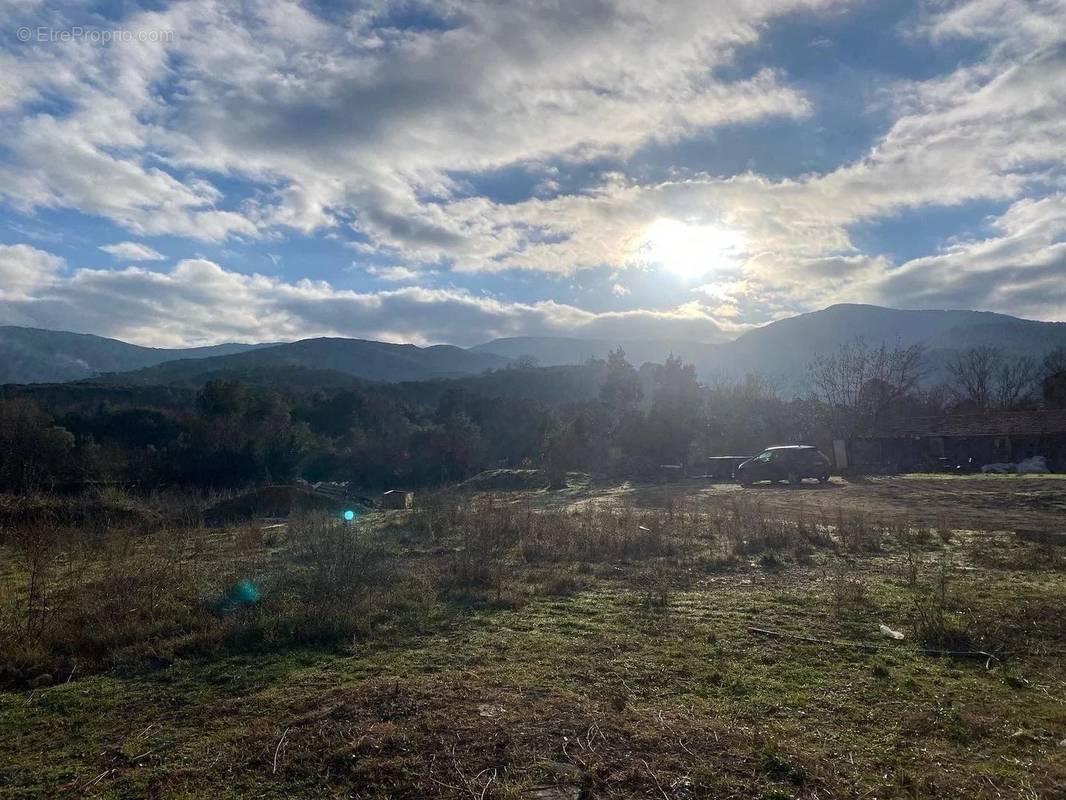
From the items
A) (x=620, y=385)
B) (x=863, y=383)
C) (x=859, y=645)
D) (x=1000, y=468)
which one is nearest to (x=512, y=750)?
(x=859, y=645)

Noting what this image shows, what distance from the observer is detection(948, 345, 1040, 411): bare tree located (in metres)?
62.6

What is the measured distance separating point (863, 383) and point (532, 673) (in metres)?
46.1

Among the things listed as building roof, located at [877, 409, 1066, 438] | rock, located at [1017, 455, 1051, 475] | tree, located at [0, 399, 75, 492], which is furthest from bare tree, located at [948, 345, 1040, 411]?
tree, located at [0, 399, 75, 492]

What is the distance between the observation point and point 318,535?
1102cm

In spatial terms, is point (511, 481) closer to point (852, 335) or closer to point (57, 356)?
point (852, 335)

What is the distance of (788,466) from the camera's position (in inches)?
1128

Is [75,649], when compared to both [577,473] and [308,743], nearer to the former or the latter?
[308,743]

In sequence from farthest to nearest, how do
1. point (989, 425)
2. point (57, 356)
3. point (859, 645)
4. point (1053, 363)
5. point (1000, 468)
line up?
point (57, 356) < point (1053, 363) < point (989, 425) < point (1000, 468) < point (859, 645)

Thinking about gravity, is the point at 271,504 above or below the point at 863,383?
below

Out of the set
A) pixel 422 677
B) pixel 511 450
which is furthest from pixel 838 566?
pixel 511 450

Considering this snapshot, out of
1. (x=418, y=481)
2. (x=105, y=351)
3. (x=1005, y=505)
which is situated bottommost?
(x=418, y=481)

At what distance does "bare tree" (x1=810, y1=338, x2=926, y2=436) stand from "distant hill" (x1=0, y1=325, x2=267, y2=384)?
15560cm

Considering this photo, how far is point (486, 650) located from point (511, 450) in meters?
49.6

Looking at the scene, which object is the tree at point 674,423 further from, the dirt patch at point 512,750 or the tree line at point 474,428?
the dirt patch at point 512,750
